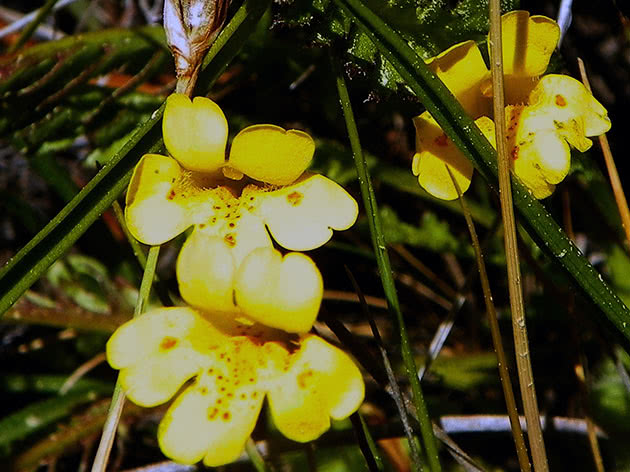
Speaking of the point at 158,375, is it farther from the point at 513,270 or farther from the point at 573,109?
the point at 573,109

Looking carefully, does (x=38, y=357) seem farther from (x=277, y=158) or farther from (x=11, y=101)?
(x=277, y=158)

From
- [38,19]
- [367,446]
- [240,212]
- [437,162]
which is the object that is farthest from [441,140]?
[38,19]

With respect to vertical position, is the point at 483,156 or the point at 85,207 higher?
the point at 483,156

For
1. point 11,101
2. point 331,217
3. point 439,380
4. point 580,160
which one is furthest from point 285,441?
point 11,101


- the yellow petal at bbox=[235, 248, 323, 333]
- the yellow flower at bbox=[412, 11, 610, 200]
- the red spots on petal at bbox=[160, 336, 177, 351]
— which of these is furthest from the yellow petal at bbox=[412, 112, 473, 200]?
the red spots on petal at bbox=[160, 336, 177, 351]

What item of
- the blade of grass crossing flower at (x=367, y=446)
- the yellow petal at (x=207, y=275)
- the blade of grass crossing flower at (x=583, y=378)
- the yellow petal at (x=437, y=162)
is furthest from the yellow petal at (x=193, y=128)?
the blade of grass crossing flower at (x=583, y=378)

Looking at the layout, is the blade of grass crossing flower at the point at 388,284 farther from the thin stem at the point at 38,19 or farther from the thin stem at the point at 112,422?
the thin stem at the point at 38,19
